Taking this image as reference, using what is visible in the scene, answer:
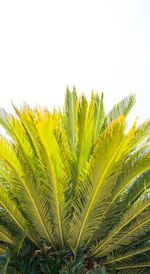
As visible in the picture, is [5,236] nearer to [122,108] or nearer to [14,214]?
[14,214]

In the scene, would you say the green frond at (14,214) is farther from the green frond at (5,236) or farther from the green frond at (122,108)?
the green frond at (122,108)

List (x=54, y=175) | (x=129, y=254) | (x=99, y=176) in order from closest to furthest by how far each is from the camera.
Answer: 1. (x=99, y=176)
2. (x=54, y=175)
3. (x=129, y=254)

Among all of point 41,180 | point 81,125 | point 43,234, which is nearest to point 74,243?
point 43,234

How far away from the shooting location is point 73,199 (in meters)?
7.19

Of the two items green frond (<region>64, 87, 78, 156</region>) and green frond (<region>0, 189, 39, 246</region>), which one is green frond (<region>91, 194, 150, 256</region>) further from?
green frond (<region>64, 87, 78, 156</region>)

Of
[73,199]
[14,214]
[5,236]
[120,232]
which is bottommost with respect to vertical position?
[120,232]

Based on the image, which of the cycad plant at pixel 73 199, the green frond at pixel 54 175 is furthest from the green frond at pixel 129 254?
the green frond at pixel 54 175

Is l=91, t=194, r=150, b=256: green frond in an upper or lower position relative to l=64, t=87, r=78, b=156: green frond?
lower

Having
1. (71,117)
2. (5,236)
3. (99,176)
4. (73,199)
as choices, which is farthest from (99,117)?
(5,236)

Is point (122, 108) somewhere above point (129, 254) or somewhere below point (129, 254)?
above

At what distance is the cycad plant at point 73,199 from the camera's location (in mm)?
6578

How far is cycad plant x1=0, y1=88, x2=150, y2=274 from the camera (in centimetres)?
658

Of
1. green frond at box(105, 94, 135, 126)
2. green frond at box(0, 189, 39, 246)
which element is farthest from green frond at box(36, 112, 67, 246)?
green frond at box(105, 94, 135, 126)

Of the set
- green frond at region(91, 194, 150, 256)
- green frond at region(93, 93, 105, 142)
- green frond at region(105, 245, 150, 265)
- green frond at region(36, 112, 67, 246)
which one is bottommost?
green frond at region(105, 245, 150, 265)
